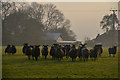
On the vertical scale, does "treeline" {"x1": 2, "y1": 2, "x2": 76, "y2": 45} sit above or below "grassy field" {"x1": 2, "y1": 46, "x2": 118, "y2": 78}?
above

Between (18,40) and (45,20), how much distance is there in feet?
36.3

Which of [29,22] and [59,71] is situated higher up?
[29,22]

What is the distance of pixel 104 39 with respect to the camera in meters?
85.4

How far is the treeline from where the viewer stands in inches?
2530

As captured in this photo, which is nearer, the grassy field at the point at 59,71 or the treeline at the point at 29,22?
the grassy field at the point at 59,71

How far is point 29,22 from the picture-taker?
69.1m

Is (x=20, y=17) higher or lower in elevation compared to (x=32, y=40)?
higher

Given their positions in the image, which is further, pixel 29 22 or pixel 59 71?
pixel 29 22

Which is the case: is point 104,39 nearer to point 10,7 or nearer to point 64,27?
point 64,27

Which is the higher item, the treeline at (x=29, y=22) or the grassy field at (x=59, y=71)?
the treeline at (x=29, y=22)

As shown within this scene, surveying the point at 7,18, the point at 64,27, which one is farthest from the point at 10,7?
the point at 64,27

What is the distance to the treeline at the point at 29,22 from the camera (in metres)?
64.2

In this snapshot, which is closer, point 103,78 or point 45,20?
point 103,78

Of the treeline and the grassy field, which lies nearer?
the grassy field
